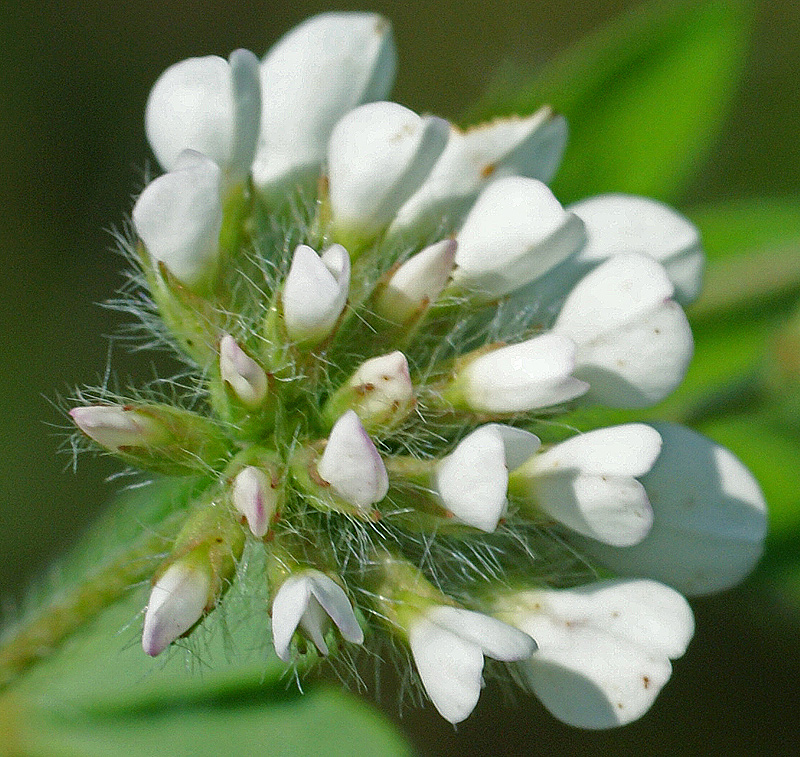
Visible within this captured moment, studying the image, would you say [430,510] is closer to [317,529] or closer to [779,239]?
[317,529]

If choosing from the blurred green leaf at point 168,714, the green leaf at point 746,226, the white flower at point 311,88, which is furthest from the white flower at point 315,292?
the green leaf at point 746,226

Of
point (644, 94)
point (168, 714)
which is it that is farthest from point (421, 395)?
point (644, 94)

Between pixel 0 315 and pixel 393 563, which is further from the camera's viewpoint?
pixel 0 315

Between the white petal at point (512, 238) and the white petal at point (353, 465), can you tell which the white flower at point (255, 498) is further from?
the white petal at point (512, 238)

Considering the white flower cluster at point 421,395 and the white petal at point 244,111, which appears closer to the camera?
the white flower cluster at point 421,395

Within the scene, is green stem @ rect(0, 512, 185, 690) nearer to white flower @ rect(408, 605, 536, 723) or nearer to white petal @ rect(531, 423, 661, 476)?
white flower @ rect(408, 605, 536, 723)

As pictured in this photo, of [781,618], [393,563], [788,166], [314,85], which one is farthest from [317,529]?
[788,166]
